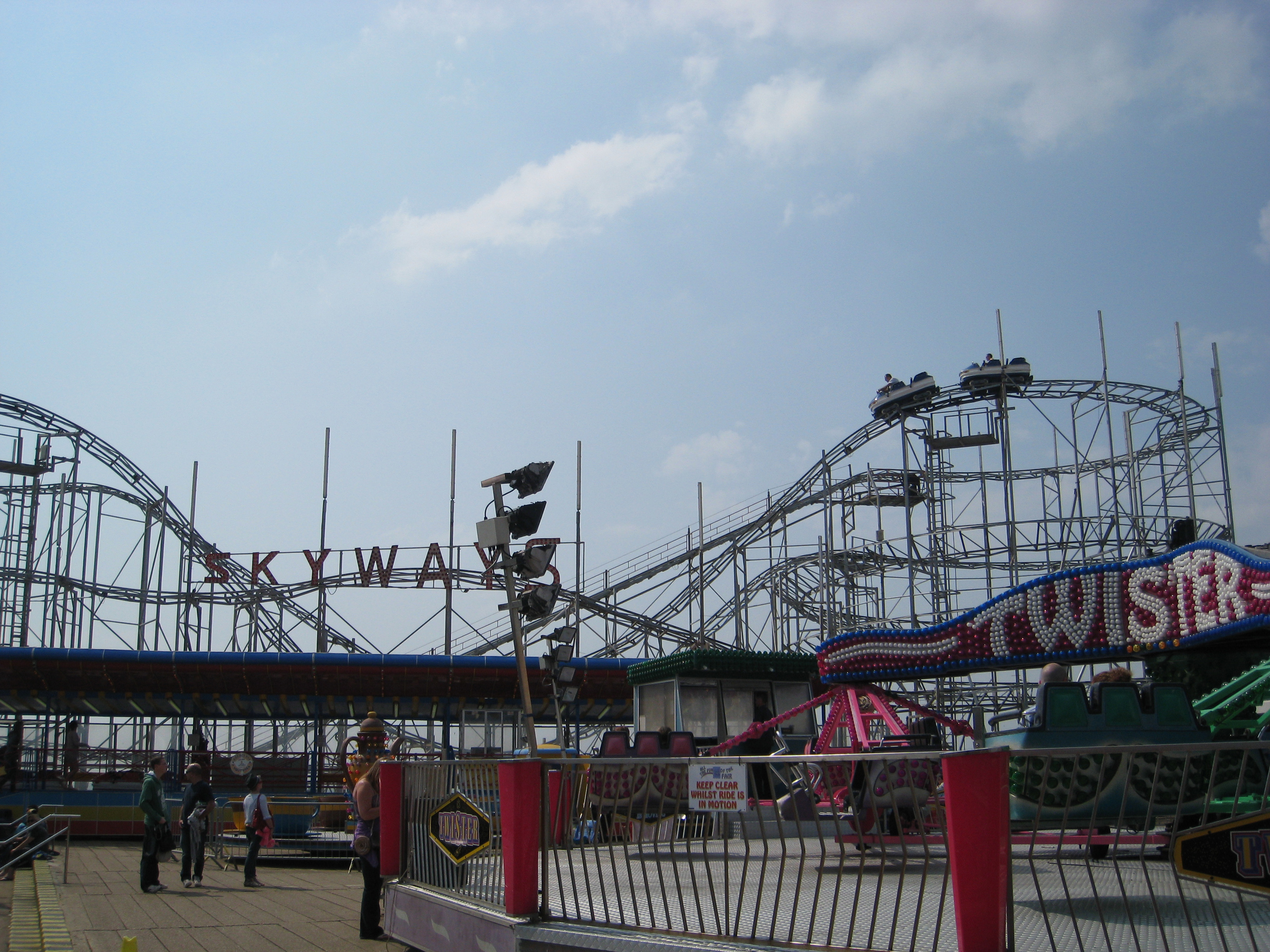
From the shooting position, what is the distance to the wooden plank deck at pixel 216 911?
8.59 meters

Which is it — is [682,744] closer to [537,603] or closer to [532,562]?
[537,603]

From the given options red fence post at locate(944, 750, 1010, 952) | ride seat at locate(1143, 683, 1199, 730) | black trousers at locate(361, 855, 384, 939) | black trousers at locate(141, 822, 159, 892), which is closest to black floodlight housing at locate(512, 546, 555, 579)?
black trousers at locate(361, 855, 384, 939)

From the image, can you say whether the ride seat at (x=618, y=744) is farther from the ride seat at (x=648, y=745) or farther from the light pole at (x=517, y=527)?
the light pole at (x=517, y=527)

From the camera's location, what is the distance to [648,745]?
12125 millimetres

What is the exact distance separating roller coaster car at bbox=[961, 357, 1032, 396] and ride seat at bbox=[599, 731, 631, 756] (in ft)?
59.7

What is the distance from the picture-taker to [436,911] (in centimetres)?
670

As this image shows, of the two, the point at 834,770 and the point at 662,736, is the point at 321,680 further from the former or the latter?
the point at 834,770

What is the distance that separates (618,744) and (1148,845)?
8919mm

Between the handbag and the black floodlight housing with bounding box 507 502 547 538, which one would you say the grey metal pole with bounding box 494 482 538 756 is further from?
the handbag

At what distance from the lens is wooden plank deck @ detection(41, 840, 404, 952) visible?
859cm

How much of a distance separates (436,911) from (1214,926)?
433 cm

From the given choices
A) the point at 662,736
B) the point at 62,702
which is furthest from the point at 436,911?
the point at 62,702

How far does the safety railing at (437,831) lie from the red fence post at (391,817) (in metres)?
0.06

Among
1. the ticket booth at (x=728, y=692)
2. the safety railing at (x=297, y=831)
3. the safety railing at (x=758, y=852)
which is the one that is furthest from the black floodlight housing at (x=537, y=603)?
the safety railing at (x=297, y=831)
